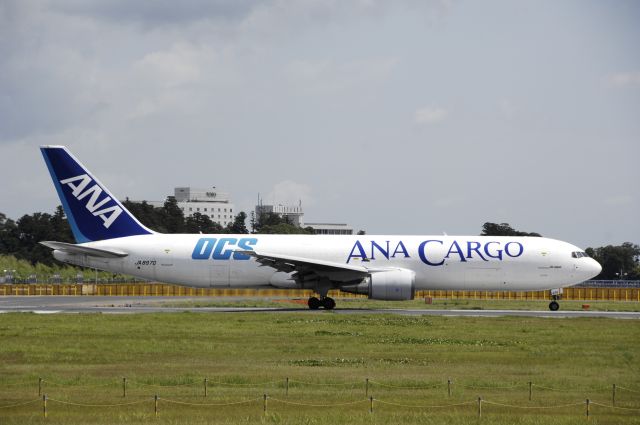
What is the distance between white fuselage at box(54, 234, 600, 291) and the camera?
53062 millimetres

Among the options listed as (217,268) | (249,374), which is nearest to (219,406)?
(249,374)

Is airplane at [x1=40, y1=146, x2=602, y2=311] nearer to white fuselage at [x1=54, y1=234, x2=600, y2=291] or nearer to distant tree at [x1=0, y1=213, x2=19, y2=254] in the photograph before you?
white fuselage at [x1=54, y1=234, x2=600, y2=291]

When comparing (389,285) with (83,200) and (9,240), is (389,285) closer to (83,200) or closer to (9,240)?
(83,200)

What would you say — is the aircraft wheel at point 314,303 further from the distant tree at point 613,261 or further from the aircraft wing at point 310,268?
the distant tree at point 613,261

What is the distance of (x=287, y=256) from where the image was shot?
52.4 metres

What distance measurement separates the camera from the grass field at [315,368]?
69.5 ft

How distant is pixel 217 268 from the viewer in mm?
53094

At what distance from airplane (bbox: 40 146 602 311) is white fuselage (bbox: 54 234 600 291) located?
0.18 feet

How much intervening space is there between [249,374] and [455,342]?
11.6 meters

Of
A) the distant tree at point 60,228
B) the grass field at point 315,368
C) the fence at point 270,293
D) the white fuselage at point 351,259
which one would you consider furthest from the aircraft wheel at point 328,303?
the distant tree at point 60,228

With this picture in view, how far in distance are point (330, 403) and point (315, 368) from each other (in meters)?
6.53

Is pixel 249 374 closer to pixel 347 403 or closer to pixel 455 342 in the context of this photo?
pixel 347 403

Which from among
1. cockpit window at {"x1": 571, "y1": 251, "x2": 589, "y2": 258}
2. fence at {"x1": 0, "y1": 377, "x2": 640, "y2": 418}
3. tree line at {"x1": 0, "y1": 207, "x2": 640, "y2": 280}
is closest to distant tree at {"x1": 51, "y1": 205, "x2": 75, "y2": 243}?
tree line at {"x1": 0, "y1": 207, "x2": 640, "y2": 280}

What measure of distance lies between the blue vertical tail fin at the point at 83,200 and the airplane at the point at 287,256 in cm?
6
